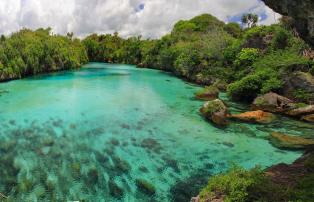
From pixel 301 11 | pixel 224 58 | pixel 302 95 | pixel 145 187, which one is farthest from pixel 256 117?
pixel 224 58

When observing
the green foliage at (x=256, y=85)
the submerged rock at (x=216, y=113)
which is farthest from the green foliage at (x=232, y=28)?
the submerged rock at (x=216, y=113)

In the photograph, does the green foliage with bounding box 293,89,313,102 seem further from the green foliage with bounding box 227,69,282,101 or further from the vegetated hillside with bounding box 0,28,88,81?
the vegetated hillside with bounding box 0,28,88,81

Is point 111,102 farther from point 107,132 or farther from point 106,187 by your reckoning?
point 106,187

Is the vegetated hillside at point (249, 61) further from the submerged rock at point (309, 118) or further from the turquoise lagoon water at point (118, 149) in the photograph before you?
the turquoise lagoon water at point (118, 149)

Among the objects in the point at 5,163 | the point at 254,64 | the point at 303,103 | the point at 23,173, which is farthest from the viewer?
the point at 254,64

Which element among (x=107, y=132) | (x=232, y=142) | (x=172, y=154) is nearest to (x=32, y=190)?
(x=172, y=154)

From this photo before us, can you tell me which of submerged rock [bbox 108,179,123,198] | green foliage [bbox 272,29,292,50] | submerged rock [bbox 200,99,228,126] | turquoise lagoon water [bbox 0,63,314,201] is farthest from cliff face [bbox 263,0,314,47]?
green foliage [bbox 272,29,292,50]
